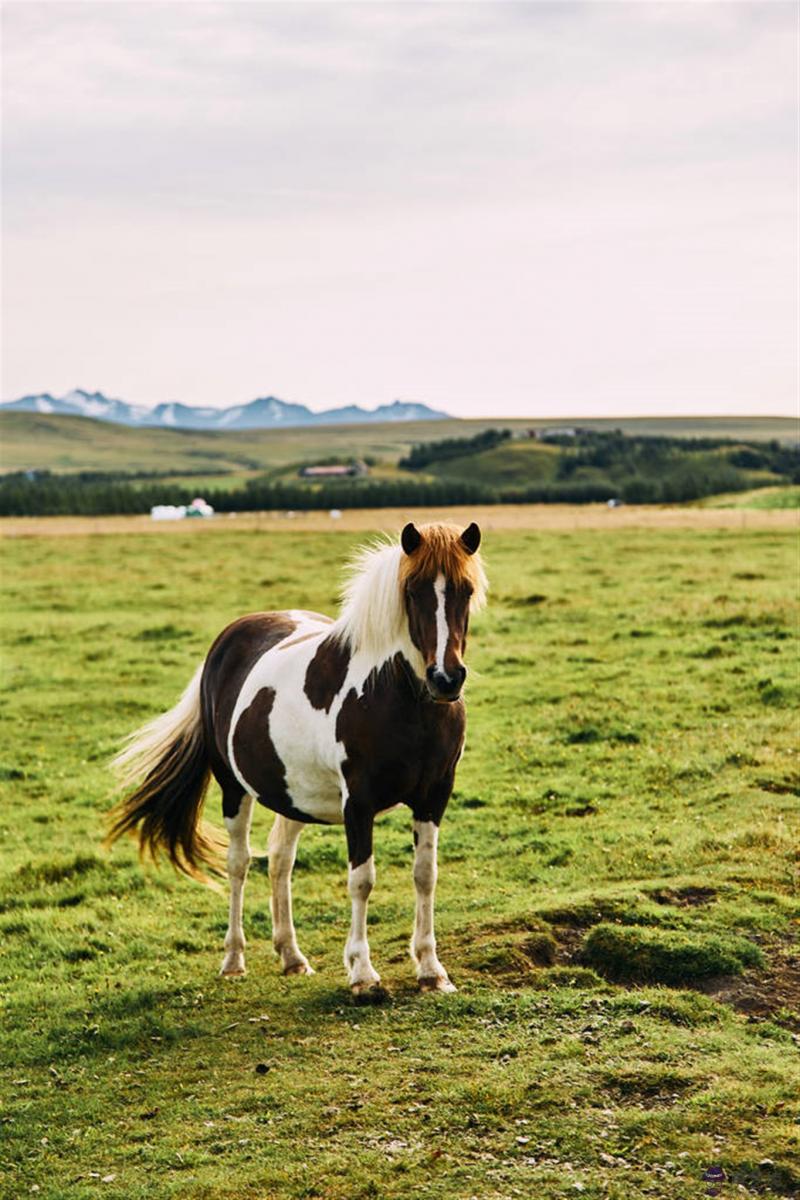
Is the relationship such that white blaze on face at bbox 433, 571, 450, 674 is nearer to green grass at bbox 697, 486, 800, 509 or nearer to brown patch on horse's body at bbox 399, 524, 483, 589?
brown patch on horse's body at bbox 399, 524, 483, 589

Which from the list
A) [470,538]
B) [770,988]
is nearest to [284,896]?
[470,538]

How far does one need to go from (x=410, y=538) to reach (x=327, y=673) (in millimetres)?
1503

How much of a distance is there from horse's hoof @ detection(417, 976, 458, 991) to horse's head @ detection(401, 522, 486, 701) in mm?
2143

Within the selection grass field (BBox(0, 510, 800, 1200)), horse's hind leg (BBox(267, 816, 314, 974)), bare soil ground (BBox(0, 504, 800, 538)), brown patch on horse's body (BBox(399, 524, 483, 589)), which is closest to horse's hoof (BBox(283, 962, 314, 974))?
horse's hind leg (BBox(267, 816, 314, 974))

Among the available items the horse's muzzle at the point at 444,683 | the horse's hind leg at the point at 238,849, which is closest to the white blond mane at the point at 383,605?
the horse's muzzle at the point at 444,683

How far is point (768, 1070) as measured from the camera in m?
6.77

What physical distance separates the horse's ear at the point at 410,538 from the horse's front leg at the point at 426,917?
77.2 inches

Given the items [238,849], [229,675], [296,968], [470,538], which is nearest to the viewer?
[470,538]

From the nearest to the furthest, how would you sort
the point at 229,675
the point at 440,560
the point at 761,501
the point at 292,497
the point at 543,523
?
the point at 440,560 → the point at 229,675 → the point at 543,523 → the point at 761,501 → the point at 292,497

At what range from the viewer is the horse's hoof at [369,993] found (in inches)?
319

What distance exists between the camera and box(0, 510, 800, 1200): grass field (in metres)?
6.18

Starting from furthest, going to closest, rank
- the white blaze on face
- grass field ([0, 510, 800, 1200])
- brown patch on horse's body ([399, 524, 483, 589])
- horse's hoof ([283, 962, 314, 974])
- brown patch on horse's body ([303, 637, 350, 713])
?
horse's hoof ([283, 962, 314, 974]) → brown patch on horse's body ([303, 637, 350, 713]) → brown patch on horse's body ([399, 524, 483, 589]) → the white blaze on face → grass field ([0, 510, 800, 1200])

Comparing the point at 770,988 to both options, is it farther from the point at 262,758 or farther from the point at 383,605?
the point at 262,758

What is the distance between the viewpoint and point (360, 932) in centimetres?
827
